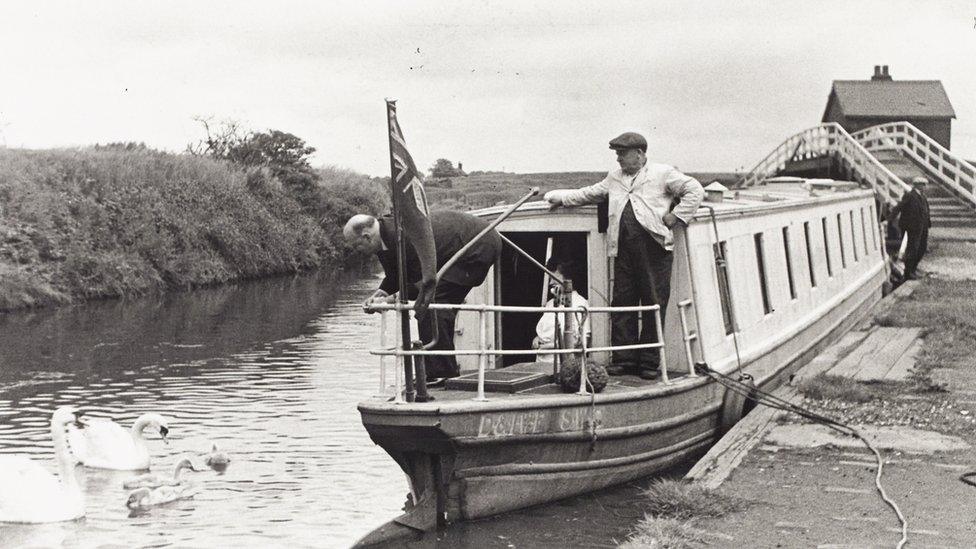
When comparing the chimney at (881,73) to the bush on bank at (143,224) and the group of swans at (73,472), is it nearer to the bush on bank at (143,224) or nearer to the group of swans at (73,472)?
the bush on bank at (143,224)

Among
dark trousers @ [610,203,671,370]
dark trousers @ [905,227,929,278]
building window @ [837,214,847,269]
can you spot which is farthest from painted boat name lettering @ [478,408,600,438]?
dark trousers @ [905,227,929,278]

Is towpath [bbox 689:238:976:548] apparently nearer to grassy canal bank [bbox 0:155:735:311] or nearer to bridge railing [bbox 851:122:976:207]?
grassy canal bank [bbox 0:155:735:311]

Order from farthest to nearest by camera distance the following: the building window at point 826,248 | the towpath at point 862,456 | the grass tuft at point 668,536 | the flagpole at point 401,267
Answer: the building window at point 826,248 → the flagpole at point 401,267 → the towpath at point 862,456 → the grass tuft at point 668,536

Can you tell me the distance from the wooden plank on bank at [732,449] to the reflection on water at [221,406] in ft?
9.07

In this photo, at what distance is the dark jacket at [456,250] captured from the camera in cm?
1026

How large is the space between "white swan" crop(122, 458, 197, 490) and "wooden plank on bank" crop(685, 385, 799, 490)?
4.92 metres

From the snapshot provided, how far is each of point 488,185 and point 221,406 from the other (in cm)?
4133

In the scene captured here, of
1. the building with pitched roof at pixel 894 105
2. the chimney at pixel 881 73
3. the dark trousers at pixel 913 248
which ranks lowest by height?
the dark trousers at pixel 913 248

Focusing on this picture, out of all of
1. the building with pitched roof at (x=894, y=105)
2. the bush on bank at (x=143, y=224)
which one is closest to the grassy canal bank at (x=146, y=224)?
the bush on bank at (x=143, y=224)

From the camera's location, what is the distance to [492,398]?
30.6ft

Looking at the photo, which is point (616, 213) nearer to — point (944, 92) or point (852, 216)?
point (852, 216)

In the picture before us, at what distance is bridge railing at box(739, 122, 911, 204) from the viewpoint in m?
32.5

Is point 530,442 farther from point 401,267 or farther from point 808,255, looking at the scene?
point 808,255

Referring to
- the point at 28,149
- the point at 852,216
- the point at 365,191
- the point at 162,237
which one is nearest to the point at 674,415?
the point at 852,216
